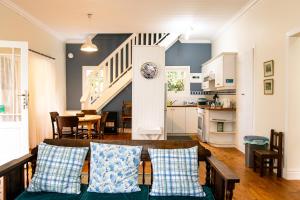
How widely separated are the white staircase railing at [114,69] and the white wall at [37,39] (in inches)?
33.9

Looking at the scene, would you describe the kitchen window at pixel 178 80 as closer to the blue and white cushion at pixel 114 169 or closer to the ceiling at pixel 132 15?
the ceiling at pixel 132 15

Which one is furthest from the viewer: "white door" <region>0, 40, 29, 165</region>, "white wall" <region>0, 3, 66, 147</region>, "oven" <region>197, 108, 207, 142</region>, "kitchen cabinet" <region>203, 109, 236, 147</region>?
"oven" <region>197, 108, 207, 142</region>

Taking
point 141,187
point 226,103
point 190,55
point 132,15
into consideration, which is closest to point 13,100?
point 141,187

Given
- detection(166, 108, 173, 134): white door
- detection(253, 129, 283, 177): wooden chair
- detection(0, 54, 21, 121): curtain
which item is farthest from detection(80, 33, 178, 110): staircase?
detection(253, 129, 283, 177): wooden chair

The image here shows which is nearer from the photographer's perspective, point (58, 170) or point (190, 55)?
point (58, 170)

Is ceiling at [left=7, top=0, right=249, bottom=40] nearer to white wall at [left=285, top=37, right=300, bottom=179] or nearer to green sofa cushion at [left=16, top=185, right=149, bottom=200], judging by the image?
white wall at [left=285, top=37, right=300, bottom=179]

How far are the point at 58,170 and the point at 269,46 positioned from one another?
3774 mm

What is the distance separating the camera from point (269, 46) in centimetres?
418

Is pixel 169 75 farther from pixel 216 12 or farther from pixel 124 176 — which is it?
pixel 124 176

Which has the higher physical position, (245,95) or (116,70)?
(116,70)

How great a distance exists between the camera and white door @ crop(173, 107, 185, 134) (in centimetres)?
747

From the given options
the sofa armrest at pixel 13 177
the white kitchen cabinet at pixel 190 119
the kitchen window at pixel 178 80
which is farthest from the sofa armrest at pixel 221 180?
the kitchen window at pixel 178 80

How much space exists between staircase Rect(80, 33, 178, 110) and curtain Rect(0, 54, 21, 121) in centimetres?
318

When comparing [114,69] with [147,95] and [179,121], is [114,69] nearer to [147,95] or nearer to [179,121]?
[179,121]
